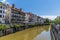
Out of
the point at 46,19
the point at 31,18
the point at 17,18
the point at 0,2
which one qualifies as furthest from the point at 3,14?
the point at 46,19

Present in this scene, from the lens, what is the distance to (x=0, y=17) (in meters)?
34.8

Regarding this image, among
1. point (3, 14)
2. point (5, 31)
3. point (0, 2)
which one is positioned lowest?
point (5, 31)

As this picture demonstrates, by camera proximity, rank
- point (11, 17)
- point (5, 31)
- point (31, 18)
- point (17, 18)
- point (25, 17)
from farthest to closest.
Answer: point (31, 18) < point (25, 17) < point (17, 18) < point (11, 17) < point (5, 31)

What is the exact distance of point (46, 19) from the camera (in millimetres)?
Answer: 65938

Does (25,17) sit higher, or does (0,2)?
(0,2)

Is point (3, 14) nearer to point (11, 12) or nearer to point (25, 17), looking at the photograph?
point (11, 12)

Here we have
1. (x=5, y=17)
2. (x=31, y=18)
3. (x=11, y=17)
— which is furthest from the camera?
(x=31, y=18)

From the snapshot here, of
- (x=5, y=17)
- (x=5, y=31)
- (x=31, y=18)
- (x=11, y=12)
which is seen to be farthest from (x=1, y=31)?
(x=31, y=18)

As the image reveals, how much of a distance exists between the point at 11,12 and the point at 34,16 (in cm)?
2111

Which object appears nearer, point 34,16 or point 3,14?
point 3,14

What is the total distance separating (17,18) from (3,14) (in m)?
8.44

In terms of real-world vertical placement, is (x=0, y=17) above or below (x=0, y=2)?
below

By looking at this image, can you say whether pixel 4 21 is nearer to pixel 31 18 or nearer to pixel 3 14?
pixel 3 14

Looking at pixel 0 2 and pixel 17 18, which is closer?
pixel 0 2
